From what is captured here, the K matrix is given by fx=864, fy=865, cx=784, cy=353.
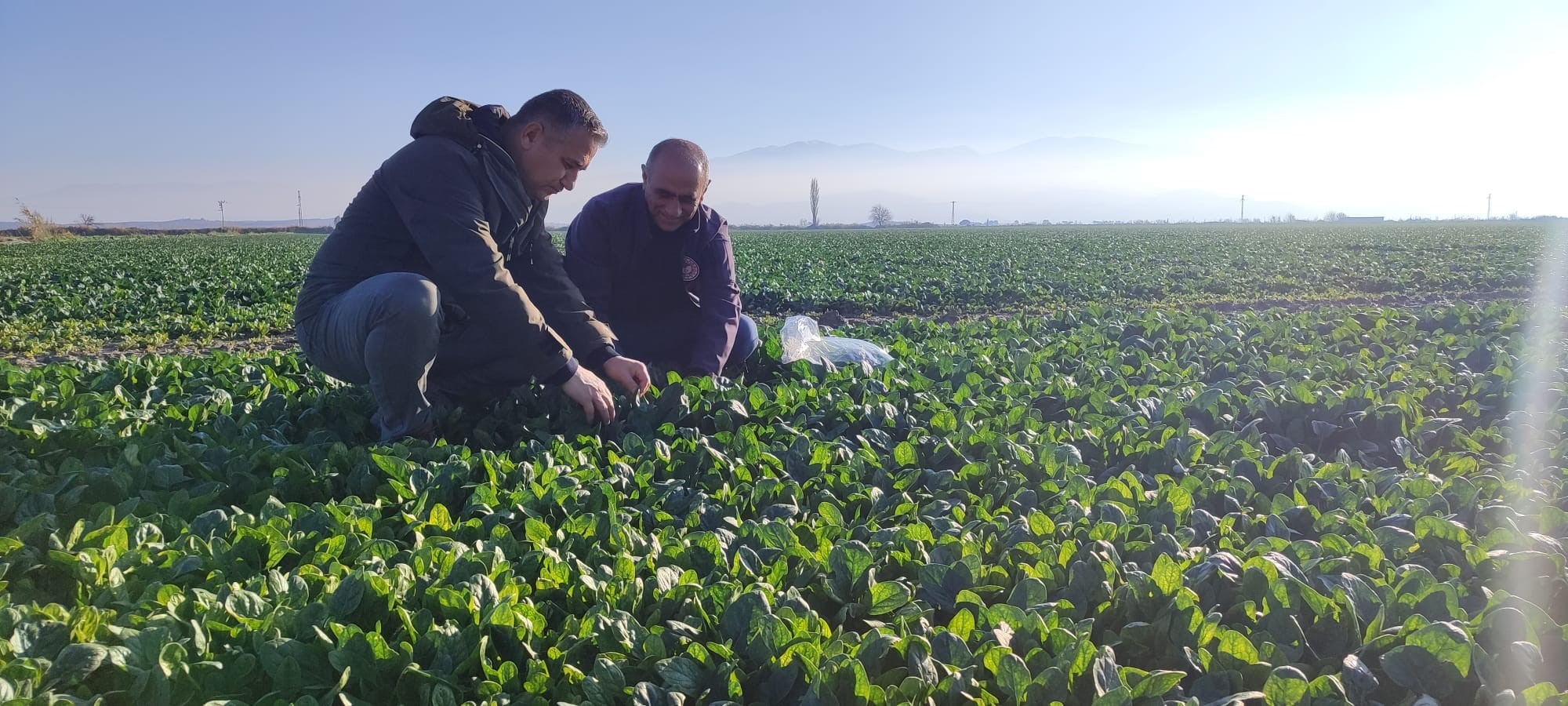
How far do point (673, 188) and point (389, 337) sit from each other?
1.70 m

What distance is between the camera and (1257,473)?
3.42 m

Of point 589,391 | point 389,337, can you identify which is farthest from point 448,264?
point 589,391

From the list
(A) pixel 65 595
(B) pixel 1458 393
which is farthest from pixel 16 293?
(B) pixel 1458 393

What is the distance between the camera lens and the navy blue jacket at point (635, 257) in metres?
5.22

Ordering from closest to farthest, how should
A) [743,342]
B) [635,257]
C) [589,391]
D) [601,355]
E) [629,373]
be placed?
[589,391], [629,373], [601,355], [635,257], [743,342]

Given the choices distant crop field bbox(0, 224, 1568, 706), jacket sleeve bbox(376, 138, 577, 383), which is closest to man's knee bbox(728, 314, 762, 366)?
distant crop field bbox(0, 224, 1568, 706)

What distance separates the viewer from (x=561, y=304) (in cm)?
432

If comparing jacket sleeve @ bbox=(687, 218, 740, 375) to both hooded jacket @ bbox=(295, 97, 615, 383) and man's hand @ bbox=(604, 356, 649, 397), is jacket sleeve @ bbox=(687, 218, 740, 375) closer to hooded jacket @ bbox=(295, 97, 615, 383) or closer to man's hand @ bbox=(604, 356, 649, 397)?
hooded jacket @ bbox=(295, 97, 615, 383)

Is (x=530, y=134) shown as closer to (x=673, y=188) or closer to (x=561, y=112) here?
(x=561, y=112)

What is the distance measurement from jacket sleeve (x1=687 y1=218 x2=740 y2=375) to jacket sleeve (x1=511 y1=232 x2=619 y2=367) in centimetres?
92

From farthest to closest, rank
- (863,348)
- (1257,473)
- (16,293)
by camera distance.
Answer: (16,293)
(863,348)
(1257,473)

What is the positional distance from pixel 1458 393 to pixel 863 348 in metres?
3.54

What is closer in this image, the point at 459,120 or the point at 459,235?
the point at 459,235

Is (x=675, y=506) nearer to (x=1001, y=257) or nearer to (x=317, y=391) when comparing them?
(x=317, y=391)
